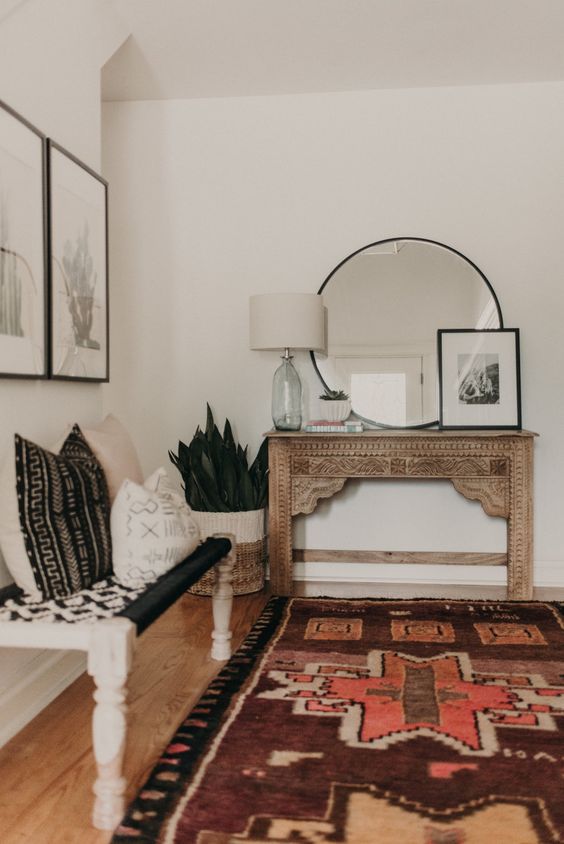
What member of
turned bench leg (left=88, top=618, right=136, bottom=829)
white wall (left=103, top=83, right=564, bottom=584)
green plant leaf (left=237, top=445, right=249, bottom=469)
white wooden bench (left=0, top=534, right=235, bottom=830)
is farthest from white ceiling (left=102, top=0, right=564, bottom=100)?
turned bench leg (left=88, top=618, right=136, bottom=829)

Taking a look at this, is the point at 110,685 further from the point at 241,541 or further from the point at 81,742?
the point at 241,541

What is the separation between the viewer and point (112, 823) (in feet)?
5.97

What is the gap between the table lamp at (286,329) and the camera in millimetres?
3842

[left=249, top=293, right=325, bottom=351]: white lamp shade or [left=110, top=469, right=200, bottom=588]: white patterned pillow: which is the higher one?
[left=249, top=293, right=325, bottom=351]: white lamp shade

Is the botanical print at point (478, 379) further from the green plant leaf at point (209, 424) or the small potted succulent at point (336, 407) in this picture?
the green plant leaf at point (209, 424)

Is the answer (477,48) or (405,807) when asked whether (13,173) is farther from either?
(477,48)

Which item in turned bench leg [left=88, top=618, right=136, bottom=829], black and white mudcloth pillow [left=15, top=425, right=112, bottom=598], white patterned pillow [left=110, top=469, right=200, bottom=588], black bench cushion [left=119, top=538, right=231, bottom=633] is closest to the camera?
turned bench leg [left=88, top=618, right=136, bottom=829]

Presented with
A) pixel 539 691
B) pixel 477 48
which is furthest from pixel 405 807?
pixel 477 48

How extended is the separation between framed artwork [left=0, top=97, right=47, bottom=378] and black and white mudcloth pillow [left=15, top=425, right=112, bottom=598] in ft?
1.08

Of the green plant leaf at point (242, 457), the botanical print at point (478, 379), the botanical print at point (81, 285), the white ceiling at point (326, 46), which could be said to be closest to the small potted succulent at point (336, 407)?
the green plant leaf at point (242, 457)

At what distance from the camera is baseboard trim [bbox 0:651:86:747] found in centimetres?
235

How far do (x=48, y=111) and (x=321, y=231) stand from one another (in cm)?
180

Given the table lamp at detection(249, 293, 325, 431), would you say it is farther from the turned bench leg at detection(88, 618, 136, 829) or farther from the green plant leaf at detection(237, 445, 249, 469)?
the turned bench leg at detection(88, 618, 136, 829)

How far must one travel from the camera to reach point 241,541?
3918mm
